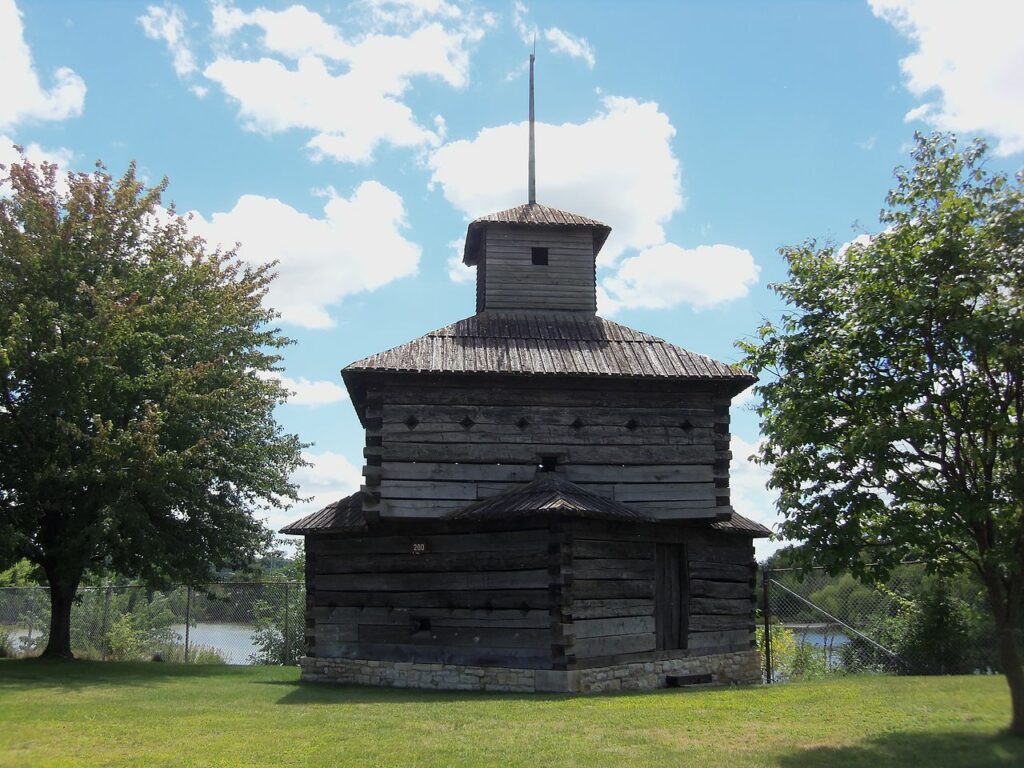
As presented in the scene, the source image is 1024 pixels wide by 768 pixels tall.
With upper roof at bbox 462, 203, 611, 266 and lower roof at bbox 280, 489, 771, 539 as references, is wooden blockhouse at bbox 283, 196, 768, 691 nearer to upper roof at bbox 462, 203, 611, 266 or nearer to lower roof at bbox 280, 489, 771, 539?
lower roof at bbox 280, 489, 771, 539

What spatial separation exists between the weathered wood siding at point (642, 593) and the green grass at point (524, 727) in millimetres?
1387

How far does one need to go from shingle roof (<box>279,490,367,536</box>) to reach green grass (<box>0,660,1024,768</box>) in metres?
3.31

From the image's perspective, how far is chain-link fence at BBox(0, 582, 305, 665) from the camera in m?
26.1

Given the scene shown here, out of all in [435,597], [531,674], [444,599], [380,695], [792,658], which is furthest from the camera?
[792,658]

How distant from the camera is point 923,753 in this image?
9445 mm

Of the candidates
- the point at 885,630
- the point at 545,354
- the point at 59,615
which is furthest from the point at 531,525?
the point at 59,615

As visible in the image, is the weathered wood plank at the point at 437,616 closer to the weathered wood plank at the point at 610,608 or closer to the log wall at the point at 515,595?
the log wall at the point at 515,595

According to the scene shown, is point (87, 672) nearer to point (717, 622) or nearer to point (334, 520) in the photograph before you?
point (334, 520)

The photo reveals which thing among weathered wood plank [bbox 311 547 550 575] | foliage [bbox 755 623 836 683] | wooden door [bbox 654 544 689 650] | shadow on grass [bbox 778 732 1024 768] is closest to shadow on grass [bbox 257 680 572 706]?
weathered wood plank [bbox 311 547 550 575]

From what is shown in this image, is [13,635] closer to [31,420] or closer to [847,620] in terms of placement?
[31,420]

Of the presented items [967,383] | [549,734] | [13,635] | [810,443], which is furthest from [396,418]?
[13,635]

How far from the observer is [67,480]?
20188 millimetres

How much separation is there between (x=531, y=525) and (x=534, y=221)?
8.27 metres

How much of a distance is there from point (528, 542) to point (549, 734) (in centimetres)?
577
